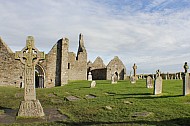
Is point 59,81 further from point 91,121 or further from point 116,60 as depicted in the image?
point 91,121

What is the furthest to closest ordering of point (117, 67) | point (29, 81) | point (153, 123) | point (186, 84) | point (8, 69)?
point (117, 67)
point (8, 69)
point (186, 84)
point (29, 81)
point (153, 123)

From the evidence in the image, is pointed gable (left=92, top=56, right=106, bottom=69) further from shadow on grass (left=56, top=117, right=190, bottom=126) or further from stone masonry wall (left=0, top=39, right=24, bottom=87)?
shadow on grass (left=56, top=117, right=190, bottom=126)

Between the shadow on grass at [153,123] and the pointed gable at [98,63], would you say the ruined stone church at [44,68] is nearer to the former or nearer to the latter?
the pointed gable at [98,63]

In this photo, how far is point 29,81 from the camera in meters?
8.98

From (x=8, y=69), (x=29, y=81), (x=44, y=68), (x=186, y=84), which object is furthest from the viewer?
(x=44, y=68)

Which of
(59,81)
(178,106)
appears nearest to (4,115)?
Answer: (178,106)

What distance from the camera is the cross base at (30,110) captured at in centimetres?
840

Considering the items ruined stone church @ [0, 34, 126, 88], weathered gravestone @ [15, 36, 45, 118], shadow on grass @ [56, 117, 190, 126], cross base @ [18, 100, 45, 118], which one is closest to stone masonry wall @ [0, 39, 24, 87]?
ruined stone church @ [0, 34, 126, 88]

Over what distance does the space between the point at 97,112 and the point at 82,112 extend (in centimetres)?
57

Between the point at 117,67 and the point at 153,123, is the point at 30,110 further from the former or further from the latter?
the point at 117,67

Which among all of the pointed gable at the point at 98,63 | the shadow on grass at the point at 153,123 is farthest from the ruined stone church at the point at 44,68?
the shadow on grass at the point at 153,123

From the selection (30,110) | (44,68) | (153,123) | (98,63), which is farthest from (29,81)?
(98,63)

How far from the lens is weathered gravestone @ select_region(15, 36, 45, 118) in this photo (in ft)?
27.7

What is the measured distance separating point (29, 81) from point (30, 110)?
113 centimetres
